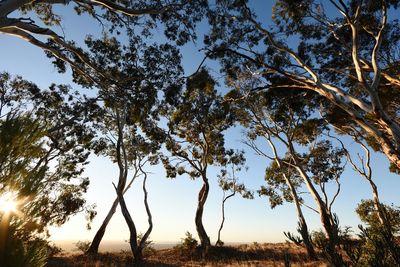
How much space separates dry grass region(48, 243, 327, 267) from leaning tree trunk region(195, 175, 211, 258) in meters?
0.45

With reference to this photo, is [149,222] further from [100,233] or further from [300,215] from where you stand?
[300,215]

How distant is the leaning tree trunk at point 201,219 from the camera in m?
17.9

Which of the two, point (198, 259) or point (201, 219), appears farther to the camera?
point (201, 219)

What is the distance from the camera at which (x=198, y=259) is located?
16156mm

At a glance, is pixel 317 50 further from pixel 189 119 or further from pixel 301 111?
pixel 189 119

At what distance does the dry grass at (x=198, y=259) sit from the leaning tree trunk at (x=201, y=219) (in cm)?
45

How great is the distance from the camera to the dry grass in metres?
13.1

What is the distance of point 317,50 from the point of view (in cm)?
1367

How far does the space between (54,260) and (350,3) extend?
53.9ft

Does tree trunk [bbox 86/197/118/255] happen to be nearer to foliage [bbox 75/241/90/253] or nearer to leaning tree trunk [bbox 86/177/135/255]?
leaning tree trunk [bbox 86/177/135/255]

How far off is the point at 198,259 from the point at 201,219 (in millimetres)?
2877

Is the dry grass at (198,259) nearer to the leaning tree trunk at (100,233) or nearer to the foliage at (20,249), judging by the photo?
the leaning tree trunk at (100,233)

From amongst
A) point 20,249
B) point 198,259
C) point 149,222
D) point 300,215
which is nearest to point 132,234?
point 149,222

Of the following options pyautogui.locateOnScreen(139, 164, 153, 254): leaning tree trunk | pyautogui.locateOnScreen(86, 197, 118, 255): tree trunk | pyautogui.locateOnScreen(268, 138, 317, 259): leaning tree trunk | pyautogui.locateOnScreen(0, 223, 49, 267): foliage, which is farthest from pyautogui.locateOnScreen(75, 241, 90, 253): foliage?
pyautogui.locateOnScreen(0, 223, 49, 267): foliage
